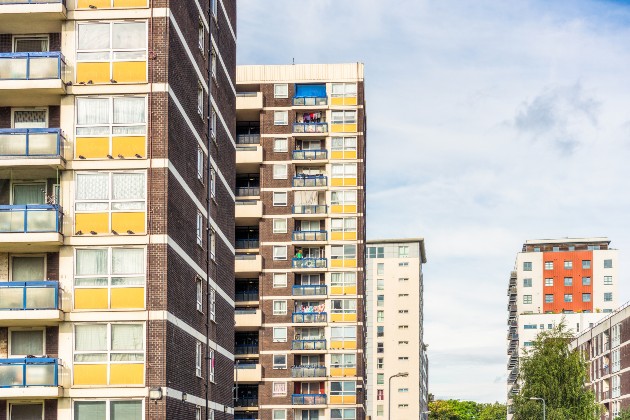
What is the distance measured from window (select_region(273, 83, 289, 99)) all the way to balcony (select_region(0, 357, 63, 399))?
5472 cm

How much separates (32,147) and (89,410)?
943 centimetres

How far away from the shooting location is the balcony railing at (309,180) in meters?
86.0

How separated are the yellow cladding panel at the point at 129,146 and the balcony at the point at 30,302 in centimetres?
515

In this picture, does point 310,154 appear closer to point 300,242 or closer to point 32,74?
point 300,242

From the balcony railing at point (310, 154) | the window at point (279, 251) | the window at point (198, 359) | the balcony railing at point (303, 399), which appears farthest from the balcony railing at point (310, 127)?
the window at point (198, 359)

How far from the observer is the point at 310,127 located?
285 ft

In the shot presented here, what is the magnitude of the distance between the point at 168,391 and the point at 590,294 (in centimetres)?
14730

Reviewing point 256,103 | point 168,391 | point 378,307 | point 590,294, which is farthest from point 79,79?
point 590,294

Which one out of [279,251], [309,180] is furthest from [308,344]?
[309,180]

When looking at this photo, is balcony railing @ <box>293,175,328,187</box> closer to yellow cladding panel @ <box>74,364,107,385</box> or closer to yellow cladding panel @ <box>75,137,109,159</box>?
yellow cladding panel @ <box>75,137,109,159</box>

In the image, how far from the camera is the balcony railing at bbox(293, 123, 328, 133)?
8631 cm

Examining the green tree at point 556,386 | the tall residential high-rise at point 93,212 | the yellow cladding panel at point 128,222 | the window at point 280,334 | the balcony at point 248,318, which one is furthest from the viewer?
the green tree at point 556,386

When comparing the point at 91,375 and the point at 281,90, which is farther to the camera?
the point at 281,90

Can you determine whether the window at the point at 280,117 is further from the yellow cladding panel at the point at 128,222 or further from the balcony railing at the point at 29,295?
the balcony railing at the point at 29,295
